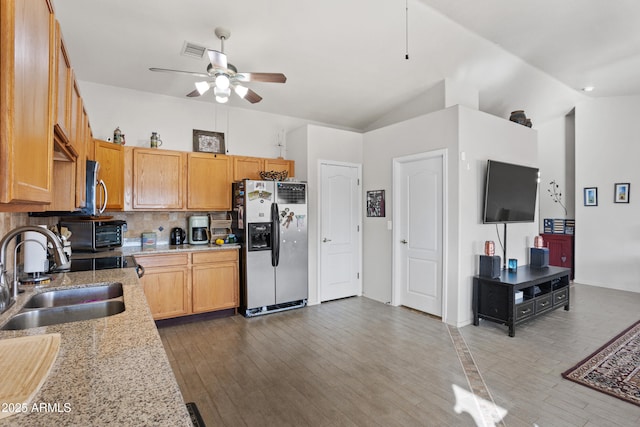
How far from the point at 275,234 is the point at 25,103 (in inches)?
145

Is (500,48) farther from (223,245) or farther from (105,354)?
(105,354)

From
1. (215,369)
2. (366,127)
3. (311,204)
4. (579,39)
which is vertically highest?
(579,39)

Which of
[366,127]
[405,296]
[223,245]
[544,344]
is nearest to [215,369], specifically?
[223,245]

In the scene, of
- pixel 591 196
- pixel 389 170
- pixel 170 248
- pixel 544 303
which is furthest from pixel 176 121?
pixel 591 196

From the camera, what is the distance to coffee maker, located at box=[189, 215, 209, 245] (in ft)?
14.9

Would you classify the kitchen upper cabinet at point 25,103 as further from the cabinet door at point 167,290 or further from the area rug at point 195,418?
the cabinet door at point 167,290

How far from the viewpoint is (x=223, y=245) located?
4426 mm

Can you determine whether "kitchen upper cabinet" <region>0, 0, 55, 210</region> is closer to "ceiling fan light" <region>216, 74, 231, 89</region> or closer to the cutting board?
the cutting board

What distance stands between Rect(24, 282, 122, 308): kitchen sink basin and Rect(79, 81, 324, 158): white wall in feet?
8.99

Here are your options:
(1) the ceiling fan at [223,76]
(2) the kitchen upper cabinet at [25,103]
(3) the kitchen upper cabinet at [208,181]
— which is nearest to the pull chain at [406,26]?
(1) the ceiling fan at [223,76]

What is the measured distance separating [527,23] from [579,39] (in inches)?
35.9

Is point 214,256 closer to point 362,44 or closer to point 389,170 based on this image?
point 389,170

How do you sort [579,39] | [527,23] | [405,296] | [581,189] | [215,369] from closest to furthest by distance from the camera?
[215,369]
[527,23]
[579,39]
[405,296]
[581,189]

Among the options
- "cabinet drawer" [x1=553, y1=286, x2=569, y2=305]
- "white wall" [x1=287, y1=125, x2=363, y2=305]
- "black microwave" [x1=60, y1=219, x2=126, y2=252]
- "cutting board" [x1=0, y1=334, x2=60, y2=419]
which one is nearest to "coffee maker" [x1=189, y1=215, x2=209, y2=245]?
"black microwave" [x1=60, y1=219, x2=126, y2=252]
